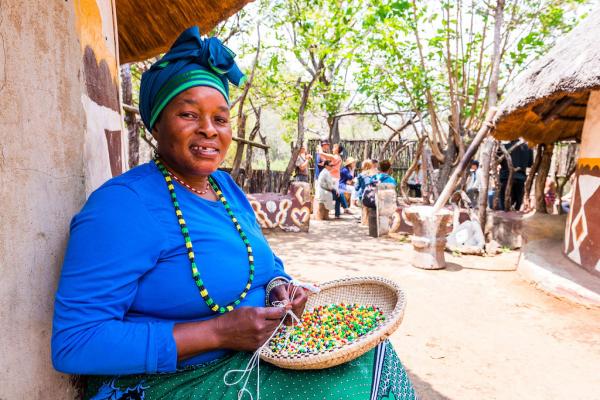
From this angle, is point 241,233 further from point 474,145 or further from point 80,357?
point 474,145

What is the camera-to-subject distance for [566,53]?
15.6ft

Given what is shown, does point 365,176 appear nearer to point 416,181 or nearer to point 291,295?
point 416,181

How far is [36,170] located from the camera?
3.49 feet

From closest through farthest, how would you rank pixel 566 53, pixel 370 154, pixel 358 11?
1. pixel 566 53
2. pixel 358 11
3. pixel 370 154

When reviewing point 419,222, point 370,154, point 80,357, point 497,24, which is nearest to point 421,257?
point 419,222

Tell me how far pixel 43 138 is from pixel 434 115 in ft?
29.5

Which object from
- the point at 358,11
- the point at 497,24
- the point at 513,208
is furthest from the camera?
the point at 513,208

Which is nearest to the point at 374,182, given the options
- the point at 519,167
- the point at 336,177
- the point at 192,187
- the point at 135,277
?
the point at 336,177

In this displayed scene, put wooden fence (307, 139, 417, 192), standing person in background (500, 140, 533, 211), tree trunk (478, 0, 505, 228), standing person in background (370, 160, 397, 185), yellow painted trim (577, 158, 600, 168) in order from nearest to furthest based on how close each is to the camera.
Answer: yellow painted trim (577, 158, 600, 168), tree trunk (478, 0, 505, 228), standing person in background (370, 160, 397, 185), standing person in background (500, 140, 533, 211), wooden fence (307, 139, 417, 192)

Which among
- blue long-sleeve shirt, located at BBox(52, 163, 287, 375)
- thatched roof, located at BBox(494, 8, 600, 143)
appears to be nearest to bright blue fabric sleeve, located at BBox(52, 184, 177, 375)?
blue long-sleeve shirt, located at BBox(52, 163, 287, 375)

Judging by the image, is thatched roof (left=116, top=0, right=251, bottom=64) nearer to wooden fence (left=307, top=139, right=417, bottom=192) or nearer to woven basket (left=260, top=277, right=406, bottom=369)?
woven basket (left=260, top=277, right=406, bottom=369)

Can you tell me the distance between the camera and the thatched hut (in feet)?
13.8

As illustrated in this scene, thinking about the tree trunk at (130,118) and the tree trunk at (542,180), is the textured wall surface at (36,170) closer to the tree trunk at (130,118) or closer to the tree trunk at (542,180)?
the tree trunk at (130,118)

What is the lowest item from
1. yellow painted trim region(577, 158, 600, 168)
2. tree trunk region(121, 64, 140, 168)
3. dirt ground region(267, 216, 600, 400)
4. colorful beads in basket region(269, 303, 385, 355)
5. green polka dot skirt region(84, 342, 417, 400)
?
dirt ground region(267, 216, 600, 400)
